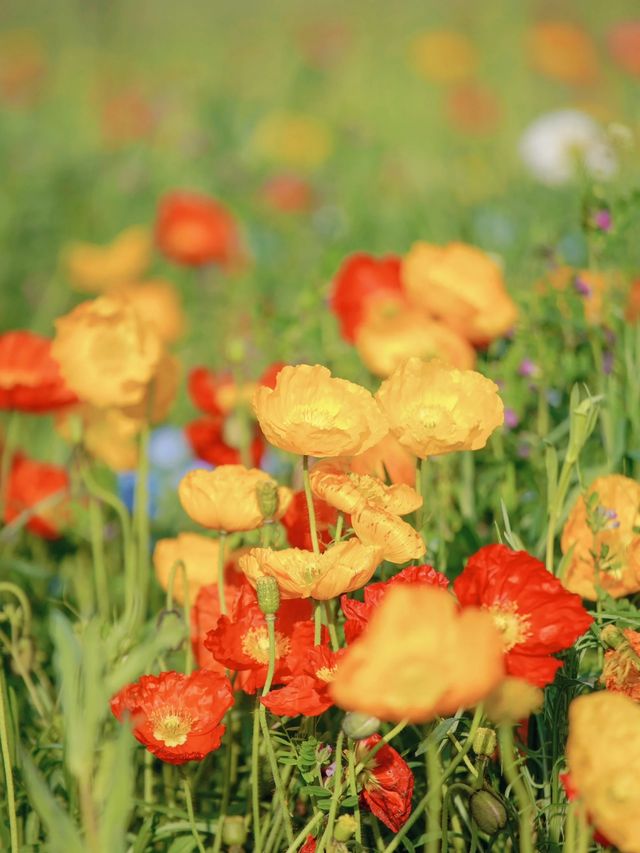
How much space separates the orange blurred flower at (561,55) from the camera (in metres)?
3.29

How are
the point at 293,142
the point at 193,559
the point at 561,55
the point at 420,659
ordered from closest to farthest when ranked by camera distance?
the point at 420,659 < the point at 193,559 < the point at 293,142 < the point at 561,55

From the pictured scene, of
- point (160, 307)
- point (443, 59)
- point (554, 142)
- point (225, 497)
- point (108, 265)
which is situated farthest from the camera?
point (443, 59)

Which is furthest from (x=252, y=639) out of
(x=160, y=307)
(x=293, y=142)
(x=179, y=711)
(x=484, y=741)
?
(x=293, y=142)

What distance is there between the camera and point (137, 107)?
3.12 metres

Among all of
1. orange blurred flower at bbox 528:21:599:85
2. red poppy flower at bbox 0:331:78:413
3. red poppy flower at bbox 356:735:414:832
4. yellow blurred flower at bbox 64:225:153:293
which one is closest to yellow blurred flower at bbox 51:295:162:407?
red poppy flower at bbox 0:331:78:413

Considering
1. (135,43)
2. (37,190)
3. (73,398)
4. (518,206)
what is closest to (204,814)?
(73,398)

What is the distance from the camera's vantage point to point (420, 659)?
0.53 metres

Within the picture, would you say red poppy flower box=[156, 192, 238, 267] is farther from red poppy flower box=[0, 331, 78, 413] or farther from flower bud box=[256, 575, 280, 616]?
flower bud box=[256, 575, 280, 616]

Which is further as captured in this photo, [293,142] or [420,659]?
[293,142]

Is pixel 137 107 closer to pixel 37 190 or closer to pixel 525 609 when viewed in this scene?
pixel 37 190

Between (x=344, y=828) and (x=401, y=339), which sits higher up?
(x=401, y=339)

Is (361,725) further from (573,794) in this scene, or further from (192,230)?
(192,230)

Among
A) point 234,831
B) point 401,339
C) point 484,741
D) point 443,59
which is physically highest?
point 443,59

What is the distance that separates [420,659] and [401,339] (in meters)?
0.68
